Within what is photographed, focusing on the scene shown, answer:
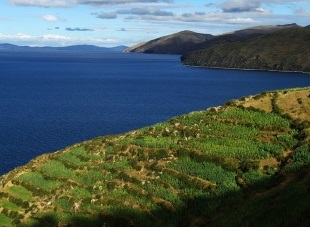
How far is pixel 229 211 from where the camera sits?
113 ft

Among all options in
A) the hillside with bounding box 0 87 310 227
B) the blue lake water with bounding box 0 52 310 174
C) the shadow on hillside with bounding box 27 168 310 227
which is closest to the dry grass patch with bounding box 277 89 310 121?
the hillside with bounding box 0 87 310 227

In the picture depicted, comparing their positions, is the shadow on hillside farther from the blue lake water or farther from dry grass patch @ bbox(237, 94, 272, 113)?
the blue lake water

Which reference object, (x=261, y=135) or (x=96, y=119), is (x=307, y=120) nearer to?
(x=261, y=135)

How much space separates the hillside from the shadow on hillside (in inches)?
3.6

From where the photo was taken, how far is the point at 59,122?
117 meters

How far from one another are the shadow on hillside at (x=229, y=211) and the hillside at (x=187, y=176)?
0.09m

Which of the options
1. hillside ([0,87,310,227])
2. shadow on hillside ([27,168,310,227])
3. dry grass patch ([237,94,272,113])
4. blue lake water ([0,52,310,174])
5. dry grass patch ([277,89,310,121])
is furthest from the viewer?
blue lake water ([0,52,310,174])

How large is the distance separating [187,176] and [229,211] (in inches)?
288

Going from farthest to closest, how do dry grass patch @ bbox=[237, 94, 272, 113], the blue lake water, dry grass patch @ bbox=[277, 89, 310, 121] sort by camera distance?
the blue lake water
dry grass patch @ bbox=[237, 94, 272, 113]
dry grass patch @ bbox=[277, 89, 310, 121]

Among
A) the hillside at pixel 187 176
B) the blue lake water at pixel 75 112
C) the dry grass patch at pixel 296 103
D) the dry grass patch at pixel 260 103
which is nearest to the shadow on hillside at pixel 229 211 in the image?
the hillside at pixel 187 176

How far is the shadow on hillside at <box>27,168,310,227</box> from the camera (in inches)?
1134

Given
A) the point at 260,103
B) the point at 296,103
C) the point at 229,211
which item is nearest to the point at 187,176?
the point at 229,211

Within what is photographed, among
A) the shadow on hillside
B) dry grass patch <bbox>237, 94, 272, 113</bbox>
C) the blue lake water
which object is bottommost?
the blue lake water

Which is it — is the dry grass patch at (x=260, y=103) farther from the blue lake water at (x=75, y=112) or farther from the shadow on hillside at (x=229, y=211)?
the blue lake water at (x=75, y=112)
